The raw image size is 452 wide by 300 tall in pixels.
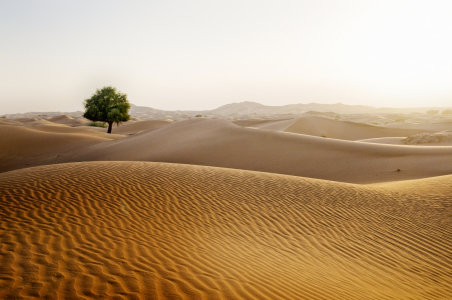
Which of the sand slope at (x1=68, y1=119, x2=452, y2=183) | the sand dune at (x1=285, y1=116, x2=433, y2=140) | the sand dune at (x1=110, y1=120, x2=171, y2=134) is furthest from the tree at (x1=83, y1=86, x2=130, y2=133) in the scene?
the sand dune at (x1=285, y1=116, x2=433, y2=140)

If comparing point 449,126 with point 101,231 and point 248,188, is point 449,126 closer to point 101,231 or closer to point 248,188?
point 248,188

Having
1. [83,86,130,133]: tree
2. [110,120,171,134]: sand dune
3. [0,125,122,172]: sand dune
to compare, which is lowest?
[0,125,122,172]: sand dune

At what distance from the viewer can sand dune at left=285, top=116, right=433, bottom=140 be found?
44.8 m

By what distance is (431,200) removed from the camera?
9477mm

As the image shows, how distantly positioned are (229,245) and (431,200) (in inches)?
287

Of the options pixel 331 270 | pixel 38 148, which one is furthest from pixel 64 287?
pixel 38 148

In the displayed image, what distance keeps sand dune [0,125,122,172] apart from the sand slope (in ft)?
6.92

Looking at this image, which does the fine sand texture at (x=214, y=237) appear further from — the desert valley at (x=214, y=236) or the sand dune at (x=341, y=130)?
the sand dune at (x=341, y=130)

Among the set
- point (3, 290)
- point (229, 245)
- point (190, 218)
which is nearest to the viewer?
point (3, 290)

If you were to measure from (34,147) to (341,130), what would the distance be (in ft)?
132

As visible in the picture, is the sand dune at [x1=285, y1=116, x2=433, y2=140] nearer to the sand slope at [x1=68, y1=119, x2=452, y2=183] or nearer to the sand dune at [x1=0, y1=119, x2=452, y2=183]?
the sand dune at [x1=0, y1=119, x2=452, y2=183]

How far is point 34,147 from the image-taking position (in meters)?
27.4

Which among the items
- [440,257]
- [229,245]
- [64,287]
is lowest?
[440,257]

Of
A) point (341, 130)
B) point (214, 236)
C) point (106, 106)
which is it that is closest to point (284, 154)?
point (214, 236)
